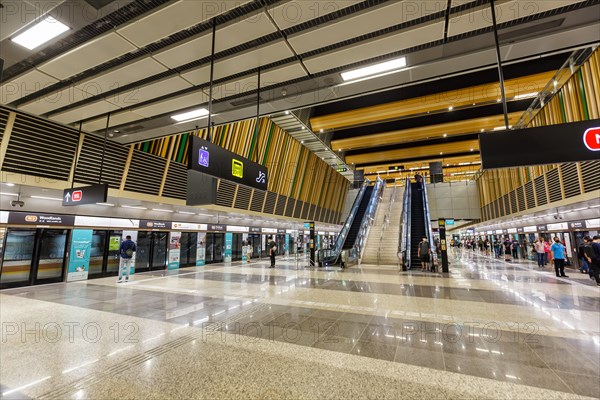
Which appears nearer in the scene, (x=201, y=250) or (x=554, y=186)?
(x=554, y=186)

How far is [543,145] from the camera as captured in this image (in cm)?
310

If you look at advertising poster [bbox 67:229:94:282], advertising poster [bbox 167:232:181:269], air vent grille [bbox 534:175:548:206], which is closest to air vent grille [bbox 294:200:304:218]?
advertising poster [bbox 167:232:181:269]

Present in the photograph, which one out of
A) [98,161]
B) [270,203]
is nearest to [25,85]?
[98,161]

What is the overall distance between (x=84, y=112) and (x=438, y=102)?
1063 centimetres

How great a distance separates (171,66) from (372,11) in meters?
2.92

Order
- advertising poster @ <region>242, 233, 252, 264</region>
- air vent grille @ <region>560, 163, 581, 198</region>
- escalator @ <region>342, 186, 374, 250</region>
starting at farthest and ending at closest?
advertising poster @ <region>242, 233, 252, 264</region> → escalator @ <region>342, 186, 374, 250</region> → air vent grille @ <region>560, 163, 581, 198</region>

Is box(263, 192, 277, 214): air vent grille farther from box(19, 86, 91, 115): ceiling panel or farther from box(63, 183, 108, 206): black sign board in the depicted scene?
box(19, 86, 91, 115): ceiling panel

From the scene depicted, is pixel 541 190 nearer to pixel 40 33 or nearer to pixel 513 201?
pixel 513 201

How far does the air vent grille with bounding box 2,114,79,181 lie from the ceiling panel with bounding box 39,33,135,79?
100 inches

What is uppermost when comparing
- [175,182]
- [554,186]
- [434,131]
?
[434,131]

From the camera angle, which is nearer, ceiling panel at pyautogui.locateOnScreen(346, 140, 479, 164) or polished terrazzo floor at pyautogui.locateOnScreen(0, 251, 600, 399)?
polished terrazzo floor at pyautogui.locateOnScreen(0, 251, 600, 399)

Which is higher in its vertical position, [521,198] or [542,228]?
[521,198]

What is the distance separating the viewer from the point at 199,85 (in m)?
4.77

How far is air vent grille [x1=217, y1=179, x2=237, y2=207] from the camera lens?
1138cm
